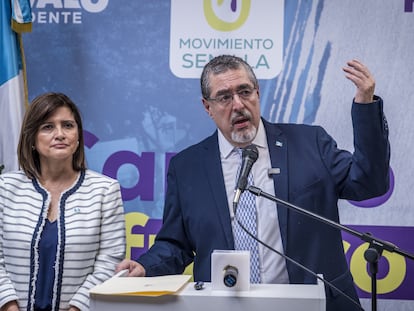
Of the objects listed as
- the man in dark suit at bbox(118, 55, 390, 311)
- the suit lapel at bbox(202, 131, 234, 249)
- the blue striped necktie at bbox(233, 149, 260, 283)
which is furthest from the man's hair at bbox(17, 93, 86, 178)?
the blue striped necktie at bbox(233, 149, 260, 283)

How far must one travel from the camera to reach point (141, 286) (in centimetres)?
156

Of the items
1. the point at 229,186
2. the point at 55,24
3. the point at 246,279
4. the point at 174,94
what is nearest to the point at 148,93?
the point at 174,94

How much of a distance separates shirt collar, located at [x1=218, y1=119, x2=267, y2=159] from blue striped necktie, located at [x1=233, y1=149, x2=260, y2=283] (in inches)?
6.6

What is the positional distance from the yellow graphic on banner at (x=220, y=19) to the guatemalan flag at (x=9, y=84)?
1.01 meters

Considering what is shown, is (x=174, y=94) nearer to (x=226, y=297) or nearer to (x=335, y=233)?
(x=335, y=233)

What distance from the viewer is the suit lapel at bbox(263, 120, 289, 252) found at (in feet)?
7.20

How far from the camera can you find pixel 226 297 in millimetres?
1482

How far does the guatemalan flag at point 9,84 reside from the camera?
127 inches

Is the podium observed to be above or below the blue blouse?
above

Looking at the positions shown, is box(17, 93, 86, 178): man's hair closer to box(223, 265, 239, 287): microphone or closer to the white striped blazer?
the white striped blazer

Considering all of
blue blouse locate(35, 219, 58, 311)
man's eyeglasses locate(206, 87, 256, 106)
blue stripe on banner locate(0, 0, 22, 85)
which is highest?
blue stripe on banner locate(0, 0, 22, 85)

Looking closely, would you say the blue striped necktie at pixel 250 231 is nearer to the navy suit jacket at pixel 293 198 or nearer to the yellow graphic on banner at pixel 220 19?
the navy suit jacket at pixel 293 198

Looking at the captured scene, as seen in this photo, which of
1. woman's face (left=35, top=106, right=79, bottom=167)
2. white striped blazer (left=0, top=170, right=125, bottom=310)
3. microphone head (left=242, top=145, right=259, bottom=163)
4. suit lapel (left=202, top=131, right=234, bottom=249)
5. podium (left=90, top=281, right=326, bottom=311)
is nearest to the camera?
podium (left=90, top=281, right=326, bottom=311)

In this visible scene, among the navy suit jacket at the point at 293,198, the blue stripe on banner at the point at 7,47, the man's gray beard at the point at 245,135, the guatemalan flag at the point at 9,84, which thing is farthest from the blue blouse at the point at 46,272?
the blue stripe on banner at the point at 7,47
